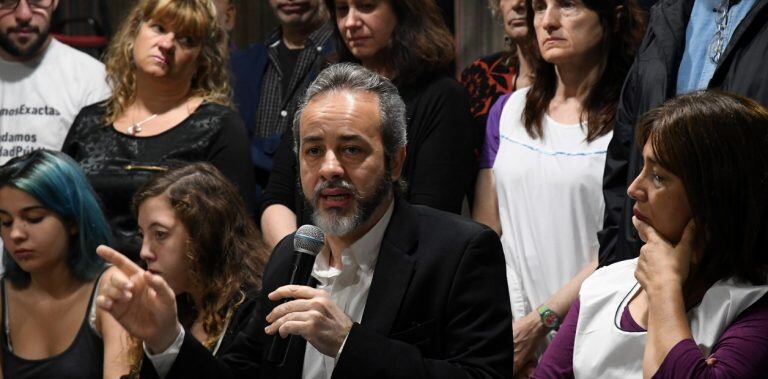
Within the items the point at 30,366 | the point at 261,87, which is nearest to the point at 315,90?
the point at 30,366

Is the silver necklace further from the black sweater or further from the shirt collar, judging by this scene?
the shirt collar

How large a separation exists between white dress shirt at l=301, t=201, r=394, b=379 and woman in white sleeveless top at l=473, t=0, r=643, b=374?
0.73 metres

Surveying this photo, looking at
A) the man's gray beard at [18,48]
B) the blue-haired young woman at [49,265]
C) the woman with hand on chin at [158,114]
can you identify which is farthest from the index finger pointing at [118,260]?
the man's gray beard at [18,48]

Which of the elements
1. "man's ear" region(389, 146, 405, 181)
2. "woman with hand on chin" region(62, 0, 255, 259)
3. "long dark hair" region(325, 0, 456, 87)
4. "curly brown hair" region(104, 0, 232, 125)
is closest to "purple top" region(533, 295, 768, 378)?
"man's ear" region(389, 146, 405, 181)

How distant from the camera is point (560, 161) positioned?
128 inches

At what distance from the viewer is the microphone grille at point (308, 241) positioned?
233cm

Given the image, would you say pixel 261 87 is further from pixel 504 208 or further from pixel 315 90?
pixel 315 90

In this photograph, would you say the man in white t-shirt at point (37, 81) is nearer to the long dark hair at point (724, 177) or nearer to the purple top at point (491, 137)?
the purple top at point (491, 137)

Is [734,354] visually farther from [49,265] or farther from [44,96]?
[44,96]

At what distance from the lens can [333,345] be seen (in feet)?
7.44

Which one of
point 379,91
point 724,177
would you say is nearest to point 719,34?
point 724,177

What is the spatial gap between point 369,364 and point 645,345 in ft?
1.72

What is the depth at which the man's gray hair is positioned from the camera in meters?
2.61

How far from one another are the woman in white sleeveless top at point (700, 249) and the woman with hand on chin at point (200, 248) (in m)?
1.22
